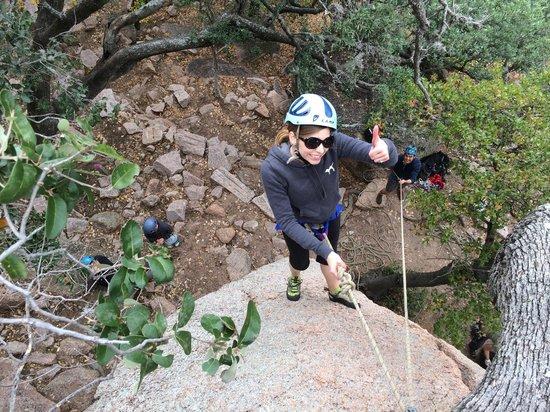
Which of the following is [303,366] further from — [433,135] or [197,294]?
[433,135]

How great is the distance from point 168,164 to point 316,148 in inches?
171

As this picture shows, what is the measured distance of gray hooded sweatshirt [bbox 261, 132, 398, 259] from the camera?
9.82 feet

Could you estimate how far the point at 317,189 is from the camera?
3146 mm

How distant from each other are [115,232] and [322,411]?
432 cm

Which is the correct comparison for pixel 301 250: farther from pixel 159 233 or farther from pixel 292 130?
pixel 159 233

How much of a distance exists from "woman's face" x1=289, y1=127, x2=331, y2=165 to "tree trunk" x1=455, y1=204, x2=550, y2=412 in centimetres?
151

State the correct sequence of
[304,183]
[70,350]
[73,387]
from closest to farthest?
[304,183] → [73,387] → [70,350]

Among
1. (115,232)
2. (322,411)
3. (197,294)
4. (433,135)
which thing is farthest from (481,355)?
(115,232)

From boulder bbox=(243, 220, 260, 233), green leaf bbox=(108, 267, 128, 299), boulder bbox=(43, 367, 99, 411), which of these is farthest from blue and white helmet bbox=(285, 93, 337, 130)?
boulder bbox=(243, 220, 260, 233)

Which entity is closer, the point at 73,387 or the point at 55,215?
the point at 55,215

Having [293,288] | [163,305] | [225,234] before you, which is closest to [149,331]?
[293,288]

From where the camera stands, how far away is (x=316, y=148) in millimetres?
2859

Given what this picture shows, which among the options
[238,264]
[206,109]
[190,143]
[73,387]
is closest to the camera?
[73,387]

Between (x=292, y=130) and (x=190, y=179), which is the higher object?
(x=292, y=130)
